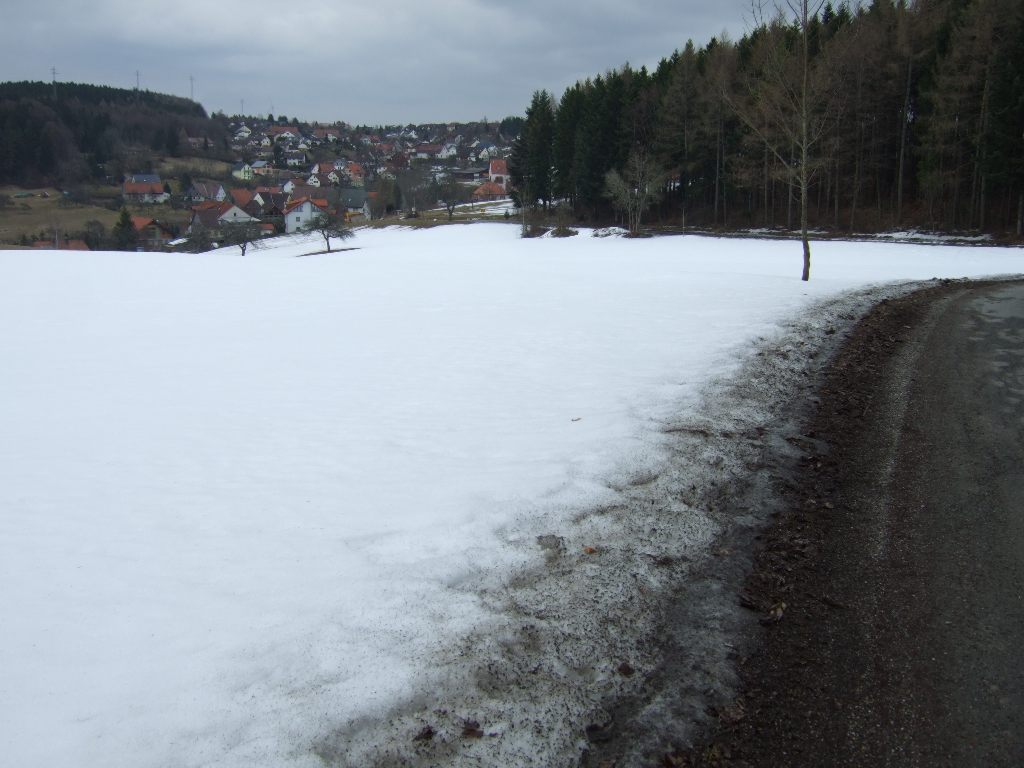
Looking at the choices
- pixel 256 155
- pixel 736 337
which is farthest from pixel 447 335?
pixel 256 155

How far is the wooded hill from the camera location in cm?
12069

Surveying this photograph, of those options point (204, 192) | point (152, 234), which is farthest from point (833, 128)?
point (204, 192)

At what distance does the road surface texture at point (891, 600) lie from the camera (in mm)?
3018

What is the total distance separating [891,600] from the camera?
158 inches

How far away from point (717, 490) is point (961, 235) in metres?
39.5

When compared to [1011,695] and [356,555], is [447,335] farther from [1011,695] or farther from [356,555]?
[1011,695]

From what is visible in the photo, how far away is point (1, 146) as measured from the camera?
4648 inches

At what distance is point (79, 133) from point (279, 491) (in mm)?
174468

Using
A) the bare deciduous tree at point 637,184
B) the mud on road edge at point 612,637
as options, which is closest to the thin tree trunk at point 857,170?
the bare deciduous tree at point 637,184

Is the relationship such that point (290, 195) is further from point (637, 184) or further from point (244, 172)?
point (637, 184)

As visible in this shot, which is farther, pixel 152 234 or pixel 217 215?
pixel 217 215

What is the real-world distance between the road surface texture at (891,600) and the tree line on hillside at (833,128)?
13.3m

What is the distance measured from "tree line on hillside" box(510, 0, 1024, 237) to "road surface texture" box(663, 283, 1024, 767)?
1333cm

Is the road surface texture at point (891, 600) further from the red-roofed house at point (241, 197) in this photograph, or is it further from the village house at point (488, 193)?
the red-roofed house at point (241, 197)
